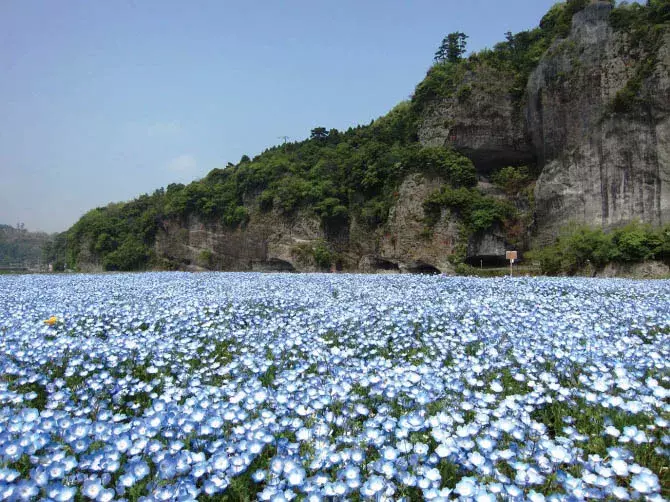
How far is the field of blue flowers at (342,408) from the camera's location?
8.10 ft

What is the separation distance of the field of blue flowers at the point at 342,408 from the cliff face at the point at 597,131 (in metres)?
22.8

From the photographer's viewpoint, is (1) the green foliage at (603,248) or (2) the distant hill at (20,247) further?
(2) the distant hill at (20,247)

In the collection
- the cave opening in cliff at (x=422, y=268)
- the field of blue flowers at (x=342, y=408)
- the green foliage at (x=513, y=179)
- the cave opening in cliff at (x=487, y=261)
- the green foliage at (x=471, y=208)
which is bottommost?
the field of blue flowers at (x=342, y=408)

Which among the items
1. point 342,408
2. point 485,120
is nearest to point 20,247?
point 485,120

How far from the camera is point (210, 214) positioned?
46.9 m

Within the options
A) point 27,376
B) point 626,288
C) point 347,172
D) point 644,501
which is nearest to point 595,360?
point 644,501

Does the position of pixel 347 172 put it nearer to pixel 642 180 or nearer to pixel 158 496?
pixel 642 180

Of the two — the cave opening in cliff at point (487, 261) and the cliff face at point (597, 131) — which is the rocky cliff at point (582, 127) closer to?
the cliff face at point (597, 131)

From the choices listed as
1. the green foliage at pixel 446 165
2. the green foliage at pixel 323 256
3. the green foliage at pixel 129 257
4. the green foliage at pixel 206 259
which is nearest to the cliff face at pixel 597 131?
the green foliage at pixel 446 165

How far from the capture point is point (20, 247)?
159 meters

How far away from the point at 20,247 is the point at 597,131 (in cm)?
18776

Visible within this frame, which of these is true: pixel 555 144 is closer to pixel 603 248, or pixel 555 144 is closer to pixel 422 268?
pixel 603 248

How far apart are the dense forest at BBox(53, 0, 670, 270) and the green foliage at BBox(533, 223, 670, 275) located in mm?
5286

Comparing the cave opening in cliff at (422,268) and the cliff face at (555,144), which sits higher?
the cliff face at (555,144)
